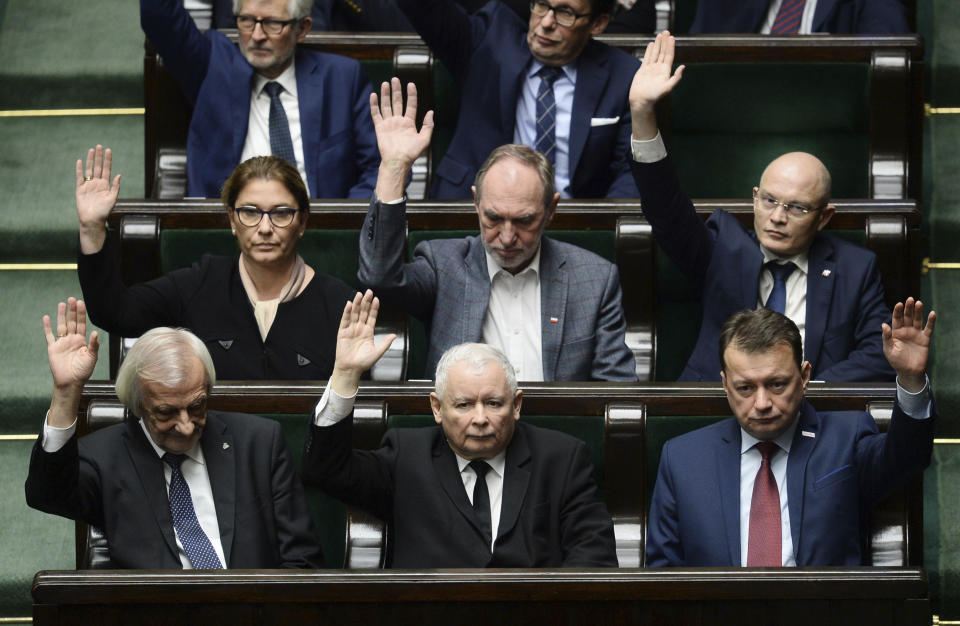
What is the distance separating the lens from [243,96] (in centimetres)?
189

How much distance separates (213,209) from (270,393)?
0.34m

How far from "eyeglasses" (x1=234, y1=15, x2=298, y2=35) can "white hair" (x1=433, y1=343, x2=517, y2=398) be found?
2.23ft

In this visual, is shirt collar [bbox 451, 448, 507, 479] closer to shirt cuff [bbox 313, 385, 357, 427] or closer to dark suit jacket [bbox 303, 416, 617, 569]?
dark suit jacket [bbox 303, 416, 617, 569]

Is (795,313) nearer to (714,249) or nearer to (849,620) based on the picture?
(714,249)

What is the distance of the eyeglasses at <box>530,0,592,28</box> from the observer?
1.86 metres

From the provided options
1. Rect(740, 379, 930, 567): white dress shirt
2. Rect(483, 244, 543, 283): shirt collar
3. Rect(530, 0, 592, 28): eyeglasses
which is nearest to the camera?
Rect(740, 379, 930, 567): white dress shirt

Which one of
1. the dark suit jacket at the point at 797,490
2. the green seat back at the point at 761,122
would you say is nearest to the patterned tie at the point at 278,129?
the green seat back at the point at 761,122

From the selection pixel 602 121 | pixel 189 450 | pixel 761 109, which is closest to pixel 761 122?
pixel 761 109

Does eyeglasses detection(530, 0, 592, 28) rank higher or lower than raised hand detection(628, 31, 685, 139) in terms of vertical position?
higher

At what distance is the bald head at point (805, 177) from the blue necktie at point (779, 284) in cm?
8

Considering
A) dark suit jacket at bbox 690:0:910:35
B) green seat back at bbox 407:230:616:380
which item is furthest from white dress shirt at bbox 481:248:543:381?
dark suit jacket at bbox 690:0:910:35

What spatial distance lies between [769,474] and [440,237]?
514 millimetres

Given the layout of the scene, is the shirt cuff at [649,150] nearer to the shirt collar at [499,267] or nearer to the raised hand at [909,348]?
the shirt collar at [499,267]

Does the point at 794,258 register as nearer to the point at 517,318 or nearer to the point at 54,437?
the point at 517,318
